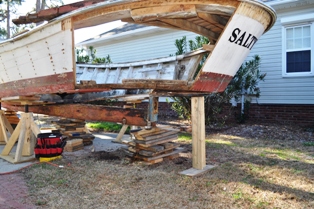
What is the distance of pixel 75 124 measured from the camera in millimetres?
6875

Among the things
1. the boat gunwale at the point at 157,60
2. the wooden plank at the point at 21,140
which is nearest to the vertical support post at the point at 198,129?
the boat gunwale at the point at 157,60

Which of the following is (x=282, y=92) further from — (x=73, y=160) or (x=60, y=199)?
(x=60, y=199)

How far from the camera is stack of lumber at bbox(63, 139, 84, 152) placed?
246 inches

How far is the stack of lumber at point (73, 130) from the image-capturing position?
6.78 meters

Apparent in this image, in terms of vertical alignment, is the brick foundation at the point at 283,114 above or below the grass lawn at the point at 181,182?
above

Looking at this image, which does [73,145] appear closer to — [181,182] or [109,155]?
[109,155]

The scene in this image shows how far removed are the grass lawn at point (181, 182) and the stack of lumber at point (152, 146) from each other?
150mm

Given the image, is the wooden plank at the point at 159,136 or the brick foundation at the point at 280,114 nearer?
the wooden plank at the point at 159,136

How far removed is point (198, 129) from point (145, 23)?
1.88 m

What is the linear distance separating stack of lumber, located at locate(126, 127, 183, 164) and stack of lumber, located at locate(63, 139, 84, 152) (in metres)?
1.61

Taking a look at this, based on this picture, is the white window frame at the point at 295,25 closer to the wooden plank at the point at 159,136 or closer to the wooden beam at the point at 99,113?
the wooden plank at the point at 159,136

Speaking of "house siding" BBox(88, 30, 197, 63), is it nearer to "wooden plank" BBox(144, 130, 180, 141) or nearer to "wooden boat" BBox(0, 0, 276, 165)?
"wooden boat" BBox(0, 0, 276, 165)

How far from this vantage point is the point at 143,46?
13.5 metres

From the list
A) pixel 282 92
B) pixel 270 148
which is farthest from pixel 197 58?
pixel 282 92
